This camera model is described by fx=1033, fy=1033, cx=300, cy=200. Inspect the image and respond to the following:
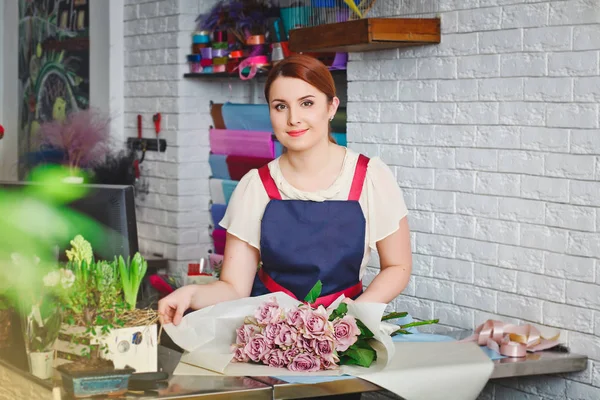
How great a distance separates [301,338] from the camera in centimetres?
241

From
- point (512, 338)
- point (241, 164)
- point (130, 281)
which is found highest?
point (241, 164)

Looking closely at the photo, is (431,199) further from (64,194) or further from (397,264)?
(64,194)

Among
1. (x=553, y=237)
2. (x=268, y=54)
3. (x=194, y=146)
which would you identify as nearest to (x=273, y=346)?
(x=553, y=237)

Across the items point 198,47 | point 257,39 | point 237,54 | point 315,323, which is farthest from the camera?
point 198,47

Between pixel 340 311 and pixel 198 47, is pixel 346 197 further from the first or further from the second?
pixel 198 47

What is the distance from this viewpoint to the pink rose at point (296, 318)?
7.86 feet

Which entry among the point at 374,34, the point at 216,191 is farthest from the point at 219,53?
the point at 374,34

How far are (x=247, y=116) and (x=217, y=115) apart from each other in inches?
12.3

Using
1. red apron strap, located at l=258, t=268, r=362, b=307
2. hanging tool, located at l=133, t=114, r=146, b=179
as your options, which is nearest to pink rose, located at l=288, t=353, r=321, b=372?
red apron strap, located at l=258, t=268, r=362, b=307

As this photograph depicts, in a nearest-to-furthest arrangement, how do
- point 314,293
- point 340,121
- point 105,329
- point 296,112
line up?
1. point 105,329
2. point 314,293
3. point 296,112
4. point 340,121

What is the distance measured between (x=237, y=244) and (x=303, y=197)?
Result: 235 millimetres

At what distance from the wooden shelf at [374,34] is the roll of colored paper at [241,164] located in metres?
1.19

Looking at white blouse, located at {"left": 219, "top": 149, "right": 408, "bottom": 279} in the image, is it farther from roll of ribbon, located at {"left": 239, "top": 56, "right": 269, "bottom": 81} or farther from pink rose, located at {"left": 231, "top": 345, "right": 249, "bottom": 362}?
roll of ribbon, located at {"left": 239, "top": 56, "right": 269, "bottom": 81}

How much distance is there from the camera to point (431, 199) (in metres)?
3.79
